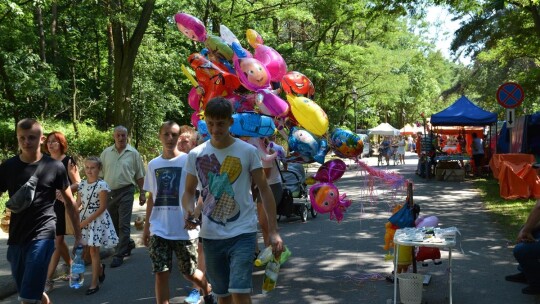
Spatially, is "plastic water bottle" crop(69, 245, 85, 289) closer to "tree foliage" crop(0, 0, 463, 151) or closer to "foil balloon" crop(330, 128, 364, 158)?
"foil balloon" crop(330, 128, 364, 158)

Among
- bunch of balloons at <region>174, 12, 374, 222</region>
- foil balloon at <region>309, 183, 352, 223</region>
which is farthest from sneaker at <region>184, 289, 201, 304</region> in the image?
foil balloon at <region>309, 183, 352, 223</region>

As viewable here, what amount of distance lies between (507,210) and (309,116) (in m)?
7.92

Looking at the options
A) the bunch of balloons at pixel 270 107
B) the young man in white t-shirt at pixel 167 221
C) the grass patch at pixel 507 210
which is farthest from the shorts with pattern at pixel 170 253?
the grass patch at pixel 507 210

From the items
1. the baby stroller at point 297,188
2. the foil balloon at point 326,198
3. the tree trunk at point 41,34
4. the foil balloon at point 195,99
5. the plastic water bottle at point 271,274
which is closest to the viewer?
the plastic water bottle at point 271,274

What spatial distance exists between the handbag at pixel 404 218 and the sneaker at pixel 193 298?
2320 mm

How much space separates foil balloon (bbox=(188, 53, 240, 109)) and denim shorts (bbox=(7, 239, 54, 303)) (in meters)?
2.99

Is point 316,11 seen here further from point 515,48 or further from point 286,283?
point 286,283

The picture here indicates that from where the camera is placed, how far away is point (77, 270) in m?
5.89

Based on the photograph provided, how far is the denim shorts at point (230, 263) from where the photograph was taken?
381 centimetres

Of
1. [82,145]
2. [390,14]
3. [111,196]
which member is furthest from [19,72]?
[111,196]

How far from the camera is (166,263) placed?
193 inches

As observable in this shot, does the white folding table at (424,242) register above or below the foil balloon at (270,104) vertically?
below

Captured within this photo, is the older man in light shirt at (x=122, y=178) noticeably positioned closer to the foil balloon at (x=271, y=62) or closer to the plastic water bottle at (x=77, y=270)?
the plastic water bottle at (x=77, y=270)

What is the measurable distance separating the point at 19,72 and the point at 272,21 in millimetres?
12282
